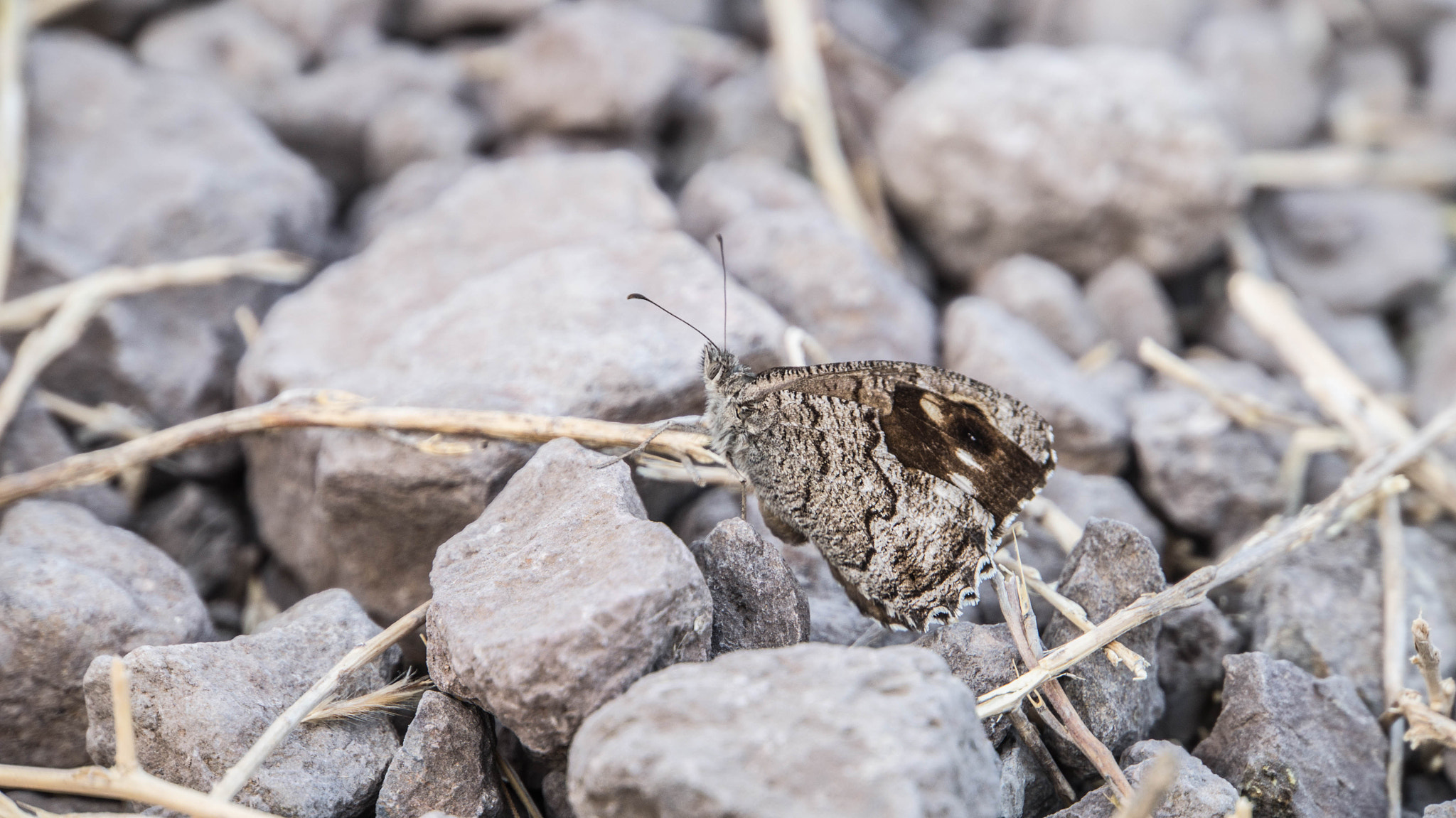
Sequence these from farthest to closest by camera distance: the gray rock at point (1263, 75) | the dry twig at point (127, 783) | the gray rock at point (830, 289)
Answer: the gray rock at point (1263, 75), the gray rock at point (830, 289), the dry twig at point (127, 783)

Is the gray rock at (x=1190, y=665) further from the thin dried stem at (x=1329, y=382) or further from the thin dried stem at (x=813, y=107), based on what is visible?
the thin dried stem at (x=813, y=107)

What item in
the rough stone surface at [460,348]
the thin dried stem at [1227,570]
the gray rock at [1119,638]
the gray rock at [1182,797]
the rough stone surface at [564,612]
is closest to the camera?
the rough stone surface at [564,612]

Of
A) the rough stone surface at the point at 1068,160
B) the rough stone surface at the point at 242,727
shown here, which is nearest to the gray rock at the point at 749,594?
the rough stone surface at the point at 242,727

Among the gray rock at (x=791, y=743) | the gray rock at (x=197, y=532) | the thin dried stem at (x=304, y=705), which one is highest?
the gray rock at (x=791, y=743)

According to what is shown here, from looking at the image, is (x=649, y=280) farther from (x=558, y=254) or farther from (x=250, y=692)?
(x=250, y=692)

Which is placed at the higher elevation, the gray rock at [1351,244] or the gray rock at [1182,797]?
the gray rock at [1351,244]

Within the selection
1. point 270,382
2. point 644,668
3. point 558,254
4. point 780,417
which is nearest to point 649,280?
point 558,254

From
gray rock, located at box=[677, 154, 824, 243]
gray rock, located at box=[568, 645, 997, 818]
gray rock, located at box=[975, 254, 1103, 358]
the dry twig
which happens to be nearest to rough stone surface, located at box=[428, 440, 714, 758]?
gray rock, located at box=[568, 645, 997, 818]
